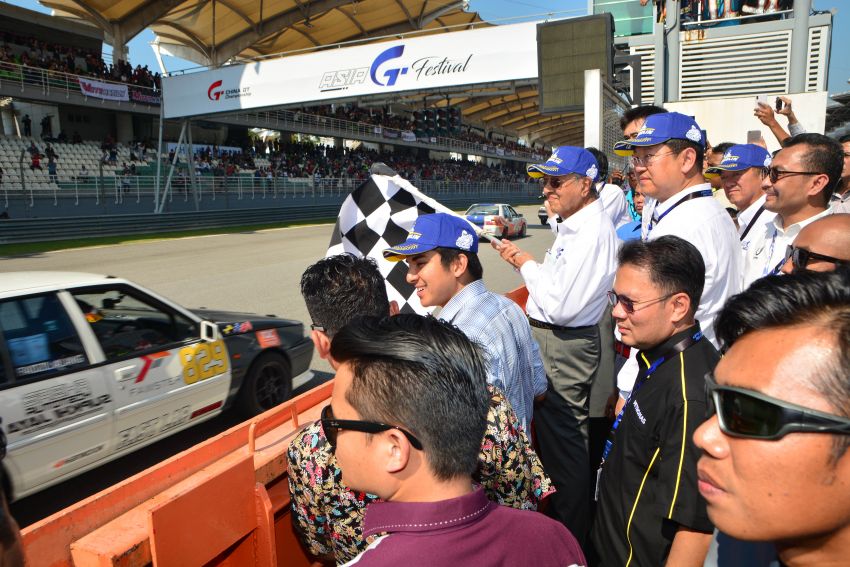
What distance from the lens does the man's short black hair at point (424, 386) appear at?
3.69 ft

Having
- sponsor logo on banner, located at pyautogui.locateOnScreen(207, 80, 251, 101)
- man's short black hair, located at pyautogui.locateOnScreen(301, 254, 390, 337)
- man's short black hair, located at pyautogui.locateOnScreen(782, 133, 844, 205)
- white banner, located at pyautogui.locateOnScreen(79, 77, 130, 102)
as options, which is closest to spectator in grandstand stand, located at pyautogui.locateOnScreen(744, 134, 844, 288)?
man's short black hair, located at pyautogui.locateOnScreen(782, 133, 844, 205)

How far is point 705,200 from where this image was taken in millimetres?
2762

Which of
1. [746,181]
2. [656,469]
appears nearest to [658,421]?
[656,469]

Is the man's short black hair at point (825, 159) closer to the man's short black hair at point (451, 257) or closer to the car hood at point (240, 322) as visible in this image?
the man's short black hair at point (451, 257)

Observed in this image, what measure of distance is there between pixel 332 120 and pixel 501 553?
38.9 meters

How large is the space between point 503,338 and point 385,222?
177cm

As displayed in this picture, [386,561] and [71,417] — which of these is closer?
[386,561]

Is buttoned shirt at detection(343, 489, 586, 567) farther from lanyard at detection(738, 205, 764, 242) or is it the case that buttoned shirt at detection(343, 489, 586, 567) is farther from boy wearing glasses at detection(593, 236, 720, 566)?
lanyard at detection(738, 205, 764, 242)

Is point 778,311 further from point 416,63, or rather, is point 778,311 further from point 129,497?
point 416,63

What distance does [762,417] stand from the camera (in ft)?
3.00

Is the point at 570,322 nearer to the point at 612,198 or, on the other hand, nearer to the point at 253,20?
the point at 612,198

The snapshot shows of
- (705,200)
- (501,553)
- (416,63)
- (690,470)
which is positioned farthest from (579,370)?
(416,63)

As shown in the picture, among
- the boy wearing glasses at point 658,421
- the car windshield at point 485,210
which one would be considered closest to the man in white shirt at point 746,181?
the boy wearing glasses at point 658,421

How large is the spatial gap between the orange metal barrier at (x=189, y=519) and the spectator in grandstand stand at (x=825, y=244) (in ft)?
6.21
